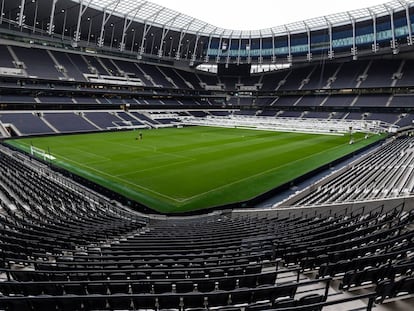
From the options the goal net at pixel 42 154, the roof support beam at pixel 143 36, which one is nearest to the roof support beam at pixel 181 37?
the roof support beam at pixel 143 36

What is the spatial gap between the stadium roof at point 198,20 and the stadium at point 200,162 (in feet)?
1.34

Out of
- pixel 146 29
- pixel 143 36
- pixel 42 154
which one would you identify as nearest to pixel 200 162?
pixel 42 154

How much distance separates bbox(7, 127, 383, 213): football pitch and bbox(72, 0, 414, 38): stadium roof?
29.0 metres

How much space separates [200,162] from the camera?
96.4ft

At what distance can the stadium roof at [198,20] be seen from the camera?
57.2 meters

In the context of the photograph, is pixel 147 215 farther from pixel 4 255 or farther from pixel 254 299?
pixel 254 299

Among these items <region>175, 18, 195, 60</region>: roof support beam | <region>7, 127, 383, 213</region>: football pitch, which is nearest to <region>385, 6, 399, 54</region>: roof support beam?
<region>7, 127, 383, 213</region>: football pitch

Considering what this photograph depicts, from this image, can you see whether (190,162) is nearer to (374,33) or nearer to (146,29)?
(146,29)

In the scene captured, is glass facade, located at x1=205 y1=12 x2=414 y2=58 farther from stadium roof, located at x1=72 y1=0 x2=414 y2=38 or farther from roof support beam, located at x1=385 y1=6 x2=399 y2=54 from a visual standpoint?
stadium roof, located at x1=72 y1=0 x2=414 y2=38

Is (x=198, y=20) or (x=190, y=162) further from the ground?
(x=198, y=20)

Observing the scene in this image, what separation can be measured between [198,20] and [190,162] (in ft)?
173

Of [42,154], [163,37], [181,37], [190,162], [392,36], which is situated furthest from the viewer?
[181,37]

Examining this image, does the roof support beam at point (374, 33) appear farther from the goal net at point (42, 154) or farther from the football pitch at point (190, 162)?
the goal net at point (42, 154)

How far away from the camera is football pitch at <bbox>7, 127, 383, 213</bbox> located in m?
20.8
